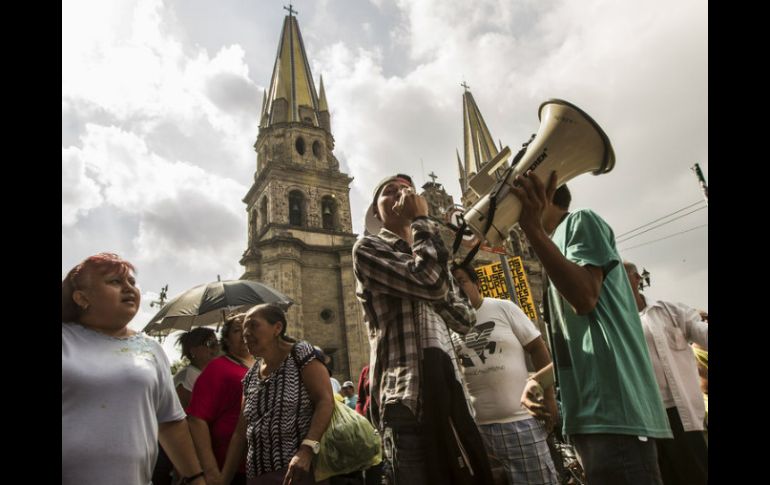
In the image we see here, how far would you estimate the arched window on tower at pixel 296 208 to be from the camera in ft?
78.3

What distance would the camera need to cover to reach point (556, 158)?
1975mm

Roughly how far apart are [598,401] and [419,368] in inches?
28.7

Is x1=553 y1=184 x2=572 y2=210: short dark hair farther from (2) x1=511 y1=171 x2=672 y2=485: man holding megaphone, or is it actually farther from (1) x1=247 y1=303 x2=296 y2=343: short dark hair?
(1) x1=247 y1=303 x2=296 y2=343: short dark hair

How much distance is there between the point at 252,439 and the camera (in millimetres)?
2791

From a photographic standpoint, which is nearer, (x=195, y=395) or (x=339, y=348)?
(x=195, y=395)

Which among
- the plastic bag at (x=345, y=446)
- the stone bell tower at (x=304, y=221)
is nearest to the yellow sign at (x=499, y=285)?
the stone bell tower at (x=304, y=221)

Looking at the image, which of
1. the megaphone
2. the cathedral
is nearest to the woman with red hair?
the megaphone

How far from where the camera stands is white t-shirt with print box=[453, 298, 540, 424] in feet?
9.62

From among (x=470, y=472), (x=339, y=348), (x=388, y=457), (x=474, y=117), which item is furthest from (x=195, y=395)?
(x=474, y=117)

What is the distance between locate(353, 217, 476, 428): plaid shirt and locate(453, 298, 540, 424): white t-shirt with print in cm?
105

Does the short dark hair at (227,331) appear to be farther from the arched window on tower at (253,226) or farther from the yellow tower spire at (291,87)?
the yellow tower spire at (291,87)

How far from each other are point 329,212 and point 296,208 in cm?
205

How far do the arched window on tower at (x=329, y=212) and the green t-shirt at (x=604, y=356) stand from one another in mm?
23069
